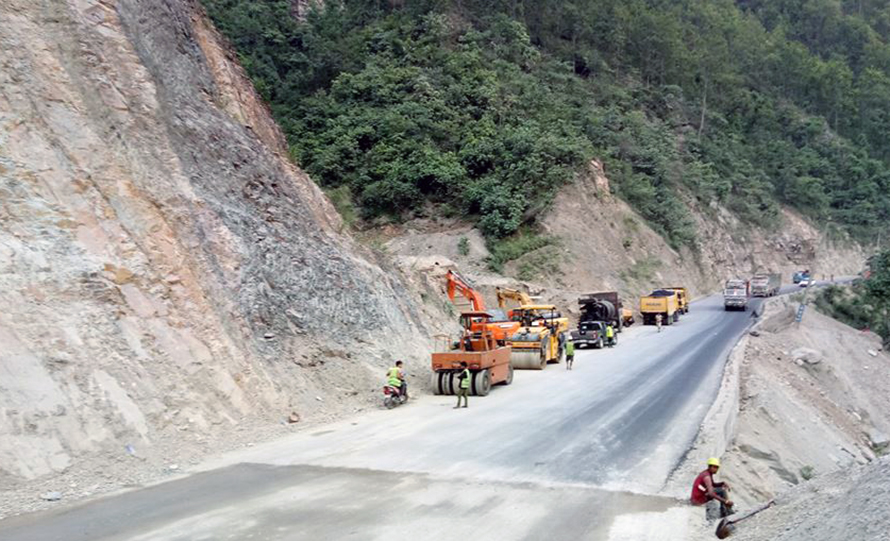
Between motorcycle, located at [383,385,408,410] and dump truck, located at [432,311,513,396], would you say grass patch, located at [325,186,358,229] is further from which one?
motorcycle, located at [383,385,408,410]

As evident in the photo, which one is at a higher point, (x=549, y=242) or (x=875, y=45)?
(x=875, y=45)

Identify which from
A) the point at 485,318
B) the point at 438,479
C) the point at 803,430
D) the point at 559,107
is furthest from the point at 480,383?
the point at 559,107

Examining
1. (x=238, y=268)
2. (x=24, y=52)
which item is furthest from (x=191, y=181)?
(x=24, y=52)

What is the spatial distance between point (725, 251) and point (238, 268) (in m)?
54.2

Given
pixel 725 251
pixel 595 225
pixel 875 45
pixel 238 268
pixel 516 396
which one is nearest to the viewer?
pixel 238 268

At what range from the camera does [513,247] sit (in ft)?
141

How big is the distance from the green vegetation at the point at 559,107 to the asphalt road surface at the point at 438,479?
1040 inches

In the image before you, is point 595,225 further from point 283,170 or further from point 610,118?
point 283,170

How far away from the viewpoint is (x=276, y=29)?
58.4 m

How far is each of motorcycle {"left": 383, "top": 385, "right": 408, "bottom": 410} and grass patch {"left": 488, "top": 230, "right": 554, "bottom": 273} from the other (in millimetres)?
23517

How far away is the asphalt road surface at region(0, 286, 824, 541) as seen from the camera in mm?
9344

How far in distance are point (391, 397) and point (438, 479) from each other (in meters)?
6.67

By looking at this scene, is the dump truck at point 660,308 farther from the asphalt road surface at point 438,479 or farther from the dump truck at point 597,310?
the asphalt road surface at point 438,479

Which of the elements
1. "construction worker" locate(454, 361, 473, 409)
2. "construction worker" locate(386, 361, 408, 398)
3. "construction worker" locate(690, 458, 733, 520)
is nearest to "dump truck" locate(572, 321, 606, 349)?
"construction worker" locate(454, 361, 473, 409)
